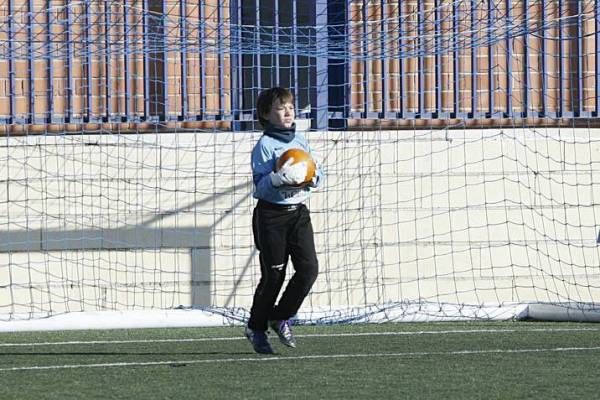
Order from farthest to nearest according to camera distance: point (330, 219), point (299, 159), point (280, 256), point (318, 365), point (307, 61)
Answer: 1. point (307, 61)
2. point (330, 219)
3. point (280, 256)
4. point (299, 159)
5. point (318, 365)

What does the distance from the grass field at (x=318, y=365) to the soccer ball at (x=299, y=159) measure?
101 cm

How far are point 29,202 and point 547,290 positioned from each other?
4314mm

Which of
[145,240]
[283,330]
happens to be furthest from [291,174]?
[145,240]

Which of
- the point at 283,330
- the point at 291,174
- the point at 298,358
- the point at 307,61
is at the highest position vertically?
the point at 307,61

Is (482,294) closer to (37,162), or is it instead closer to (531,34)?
(531,34)

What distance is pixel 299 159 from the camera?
877 cm

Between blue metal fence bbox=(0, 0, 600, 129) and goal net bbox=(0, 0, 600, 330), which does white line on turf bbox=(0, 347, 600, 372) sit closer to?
goal net bbox=(0, 0, 600, 330)

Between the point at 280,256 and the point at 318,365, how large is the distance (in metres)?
1.00

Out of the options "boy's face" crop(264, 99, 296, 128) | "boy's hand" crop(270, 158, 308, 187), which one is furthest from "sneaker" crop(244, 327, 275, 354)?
"boy's face" crop(264, 99, 296, 128)

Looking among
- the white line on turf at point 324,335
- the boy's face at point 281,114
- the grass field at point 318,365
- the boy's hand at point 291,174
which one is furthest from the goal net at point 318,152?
the boy's hand at point 291,174

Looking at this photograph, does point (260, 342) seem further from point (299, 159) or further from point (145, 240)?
point (145, 240)

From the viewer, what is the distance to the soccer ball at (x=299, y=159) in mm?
8773

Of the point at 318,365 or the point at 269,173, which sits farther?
the point at 269,173

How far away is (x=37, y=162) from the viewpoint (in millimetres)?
12906
